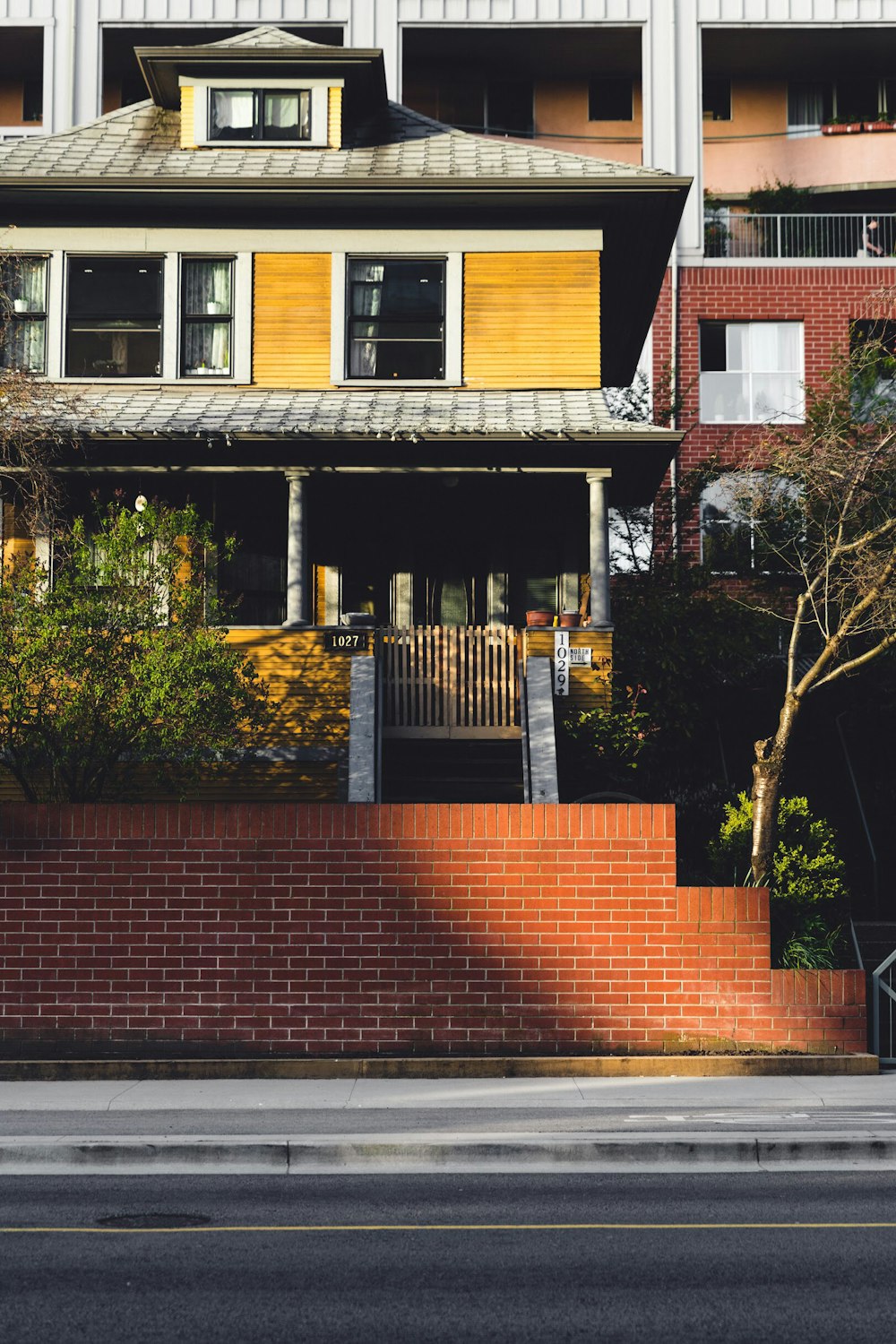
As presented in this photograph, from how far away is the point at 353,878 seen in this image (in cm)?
1409

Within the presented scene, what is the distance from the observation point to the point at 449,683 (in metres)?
17.9

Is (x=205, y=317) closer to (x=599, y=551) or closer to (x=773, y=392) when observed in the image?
(x=599, y=551)

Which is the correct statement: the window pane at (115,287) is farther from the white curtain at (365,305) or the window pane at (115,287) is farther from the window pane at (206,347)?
the white curtain at (365,305)

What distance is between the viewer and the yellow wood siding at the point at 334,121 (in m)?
21.7

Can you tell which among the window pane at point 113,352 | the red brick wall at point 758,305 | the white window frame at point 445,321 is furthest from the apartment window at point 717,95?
the window pane at point 113,352

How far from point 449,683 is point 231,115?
9.77 meters

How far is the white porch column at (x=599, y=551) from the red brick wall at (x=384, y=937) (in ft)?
17.2

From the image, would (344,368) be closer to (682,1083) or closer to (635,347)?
(635,347)

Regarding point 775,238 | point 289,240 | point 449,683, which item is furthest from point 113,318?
point 775,238

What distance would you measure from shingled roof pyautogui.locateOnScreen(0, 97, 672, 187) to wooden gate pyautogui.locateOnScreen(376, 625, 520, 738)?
649cm

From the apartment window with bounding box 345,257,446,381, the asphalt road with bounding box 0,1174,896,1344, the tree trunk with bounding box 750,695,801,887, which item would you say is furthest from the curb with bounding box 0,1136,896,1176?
the apartment window with bounding box 345,257,446,381

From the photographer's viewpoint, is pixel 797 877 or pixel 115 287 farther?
pixel 115 287

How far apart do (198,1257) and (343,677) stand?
462 inches

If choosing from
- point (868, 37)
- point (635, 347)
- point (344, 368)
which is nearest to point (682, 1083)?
point (344, 368)
